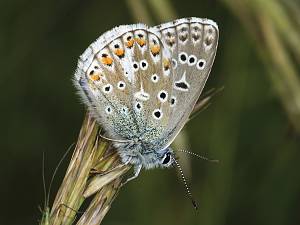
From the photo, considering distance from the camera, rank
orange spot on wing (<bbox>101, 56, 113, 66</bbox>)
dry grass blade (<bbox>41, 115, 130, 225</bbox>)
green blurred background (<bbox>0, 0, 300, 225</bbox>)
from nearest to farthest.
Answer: dry grass blade (<bbox>41, 115, 130, 225</bbox>) → orange spot on wing (<bbox>101, 56, 113, 66</bbox>) → green blurred background (<bbox>0, 0, 300, 225</bbox>)

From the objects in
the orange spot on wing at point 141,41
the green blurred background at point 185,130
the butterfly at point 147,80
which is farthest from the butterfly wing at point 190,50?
the green blurred background at point 185,130

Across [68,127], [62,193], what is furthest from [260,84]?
[62,193]

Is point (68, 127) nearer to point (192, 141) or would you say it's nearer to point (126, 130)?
point (192, 141)

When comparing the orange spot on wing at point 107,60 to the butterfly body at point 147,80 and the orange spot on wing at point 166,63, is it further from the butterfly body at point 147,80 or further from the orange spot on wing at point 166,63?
the orange spot on wing at point 166,63

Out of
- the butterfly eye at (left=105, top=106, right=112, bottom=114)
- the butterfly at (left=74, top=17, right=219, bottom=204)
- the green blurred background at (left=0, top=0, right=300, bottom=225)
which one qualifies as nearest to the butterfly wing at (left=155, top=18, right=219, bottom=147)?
the butterfly at (left=74, top=17, right=219, bottom=204)

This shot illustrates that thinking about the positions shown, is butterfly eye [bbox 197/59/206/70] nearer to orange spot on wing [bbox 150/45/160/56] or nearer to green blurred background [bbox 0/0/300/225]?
orange spot on wing [bbox 150/45/160/56]

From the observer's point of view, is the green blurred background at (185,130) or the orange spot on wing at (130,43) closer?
the orange spot on wing at (130,43)

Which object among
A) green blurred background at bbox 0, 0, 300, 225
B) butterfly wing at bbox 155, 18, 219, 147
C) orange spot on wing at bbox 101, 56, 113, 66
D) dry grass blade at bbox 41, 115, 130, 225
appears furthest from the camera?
green blurred background at bbox 0, 0, 300, 225

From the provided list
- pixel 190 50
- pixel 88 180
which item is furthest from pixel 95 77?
pixel 88 180
